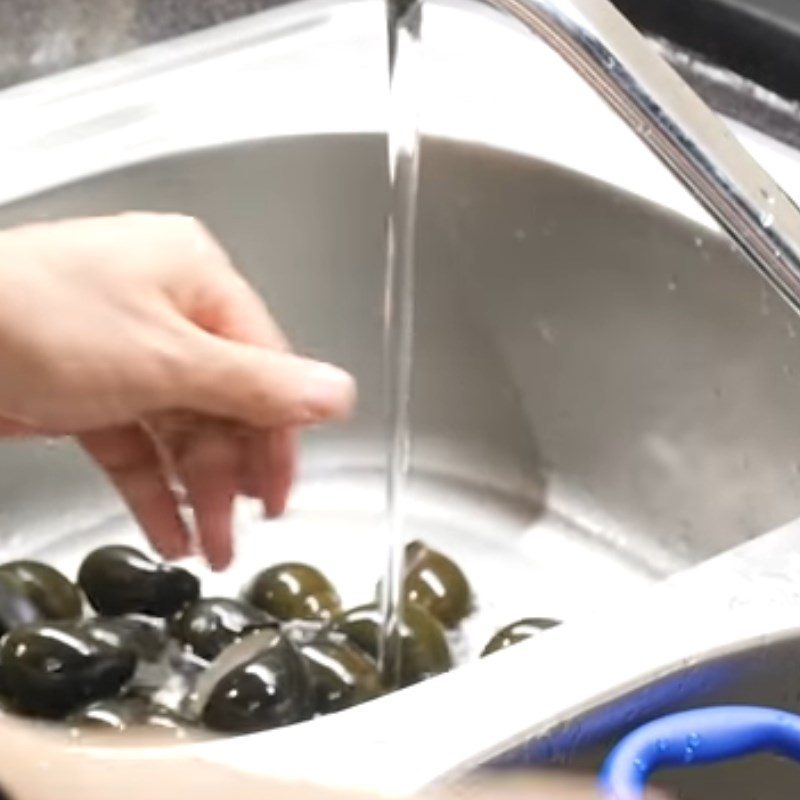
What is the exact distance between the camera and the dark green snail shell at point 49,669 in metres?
0.74

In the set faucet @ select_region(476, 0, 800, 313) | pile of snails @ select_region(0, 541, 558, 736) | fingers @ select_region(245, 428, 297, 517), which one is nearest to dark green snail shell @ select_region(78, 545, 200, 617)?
pile of snails @ select_region(0, 541, 558, 736)

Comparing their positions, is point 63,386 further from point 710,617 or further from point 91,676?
point 710,617

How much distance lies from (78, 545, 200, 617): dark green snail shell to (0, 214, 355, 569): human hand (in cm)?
11

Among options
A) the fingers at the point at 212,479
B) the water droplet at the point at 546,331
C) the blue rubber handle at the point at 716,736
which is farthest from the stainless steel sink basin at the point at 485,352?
the blue rubber handle at the point at 716,736

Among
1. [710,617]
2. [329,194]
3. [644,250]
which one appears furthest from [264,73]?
[710,617]

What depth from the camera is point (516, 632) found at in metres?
0.80

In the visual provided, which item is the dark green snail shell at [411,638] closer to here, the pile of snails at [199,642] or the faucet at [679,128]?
the pile of snails at [199,642]

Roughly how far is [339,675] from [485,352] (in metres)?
0.23

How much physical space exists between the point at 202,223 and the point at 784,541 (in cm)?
37

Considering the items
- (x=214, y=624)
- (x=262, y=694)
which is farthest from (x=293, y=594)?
(x=262, y=694)

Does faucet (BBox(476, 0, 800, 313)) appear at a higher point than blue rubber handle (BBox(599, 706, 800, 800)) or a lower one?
higher

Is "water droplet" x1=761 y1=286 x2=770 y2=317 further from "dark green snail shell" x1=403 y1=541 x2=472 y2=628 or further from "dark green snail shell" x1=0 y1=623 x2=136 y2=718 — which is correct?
"dark green snail shell" x1=0 y1=623 x2=136 y2=718

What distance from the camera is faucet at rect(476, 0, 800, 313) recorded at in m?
0.63

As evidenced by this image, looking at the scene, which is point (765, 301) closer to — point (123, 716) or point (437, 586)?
point (437, 586)
